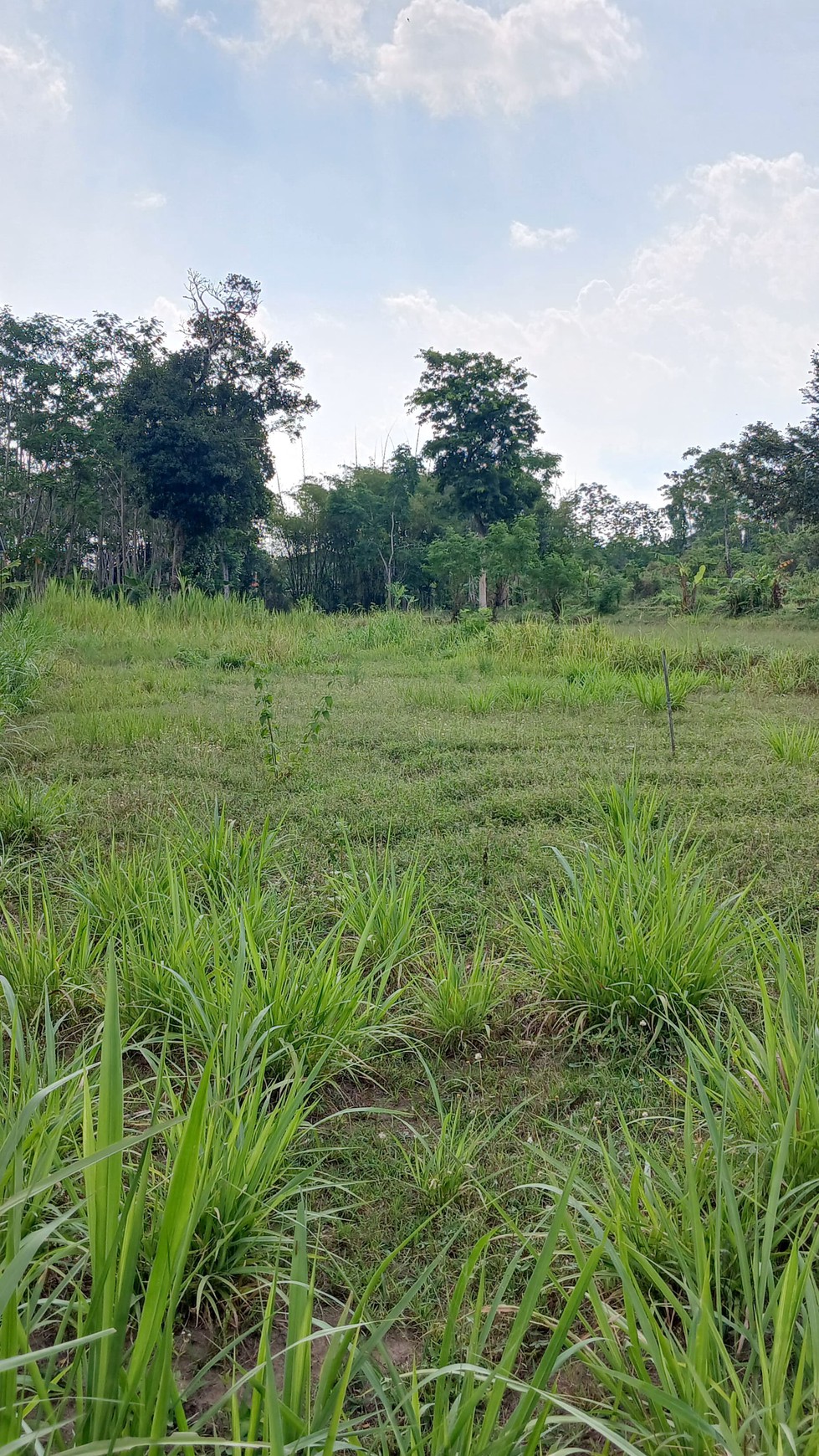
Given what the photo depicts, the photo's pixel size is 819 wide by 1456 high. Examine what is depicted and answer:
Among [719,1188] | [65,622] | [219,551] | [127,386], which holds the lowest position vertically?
[719,1188]

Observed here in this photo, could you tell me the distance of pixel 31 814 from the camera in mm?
2818

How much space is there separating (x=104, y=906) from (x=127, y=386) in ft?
60.9

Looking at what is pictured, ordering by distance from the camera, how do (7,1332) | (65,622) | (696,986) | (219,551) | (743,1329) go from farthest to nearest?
(219,551) < (65,622) < (696,986) < (743,1329) < (7,1332)

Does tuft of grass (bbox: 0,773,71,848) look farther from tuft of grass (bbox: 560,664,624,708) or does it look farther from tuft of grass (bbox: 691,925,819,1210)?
Answer: tuft of grass (bbox: 560,664,624,708)

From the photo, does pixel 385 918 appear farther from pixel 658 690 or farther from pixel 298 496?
pixel 298 496

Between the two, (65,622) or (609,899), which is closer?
(609,899)

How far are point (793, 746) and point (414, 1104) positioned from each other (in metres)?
3.05

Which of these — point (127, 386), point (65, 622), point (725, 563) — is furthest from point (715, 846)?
point (725, 563)

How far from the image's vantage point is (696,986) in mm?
1769

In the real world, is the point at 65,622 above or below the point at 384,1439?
above

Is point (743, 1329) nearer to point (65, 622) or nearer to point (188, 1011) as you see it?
point (188, 1011)

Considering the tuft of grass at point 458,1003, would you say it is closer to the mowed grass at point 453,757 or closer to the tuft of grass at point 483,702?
the mowed grass at point 453,757

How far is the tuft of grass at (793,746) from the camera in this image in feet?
12.3

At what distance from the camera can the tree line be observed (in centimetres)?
1719
